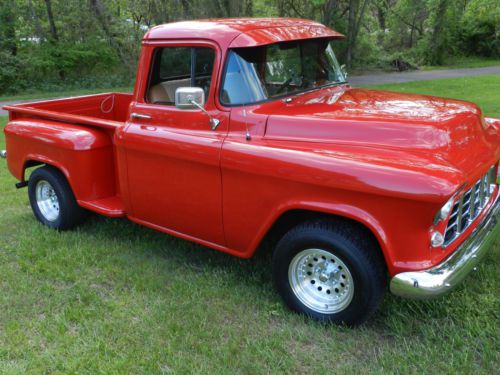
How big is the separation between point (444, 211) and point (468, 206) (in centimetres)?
56

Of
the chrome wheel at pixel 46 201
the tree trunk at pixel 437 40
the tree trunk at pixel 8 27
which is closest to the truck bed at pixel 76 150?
the chrome wheel at pixel 46 201

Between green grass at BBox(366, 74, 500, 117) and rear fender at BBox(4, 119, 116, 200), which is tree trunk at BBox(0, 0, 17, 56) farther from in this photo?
rear fender at BBox(4, 119, 116, 200)

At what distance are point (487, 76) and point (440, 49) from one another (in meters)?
5.92

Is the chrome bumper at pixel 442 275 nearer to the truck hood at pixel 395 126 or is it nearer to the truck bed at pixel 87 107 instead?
the truck hood at pixel 395 126

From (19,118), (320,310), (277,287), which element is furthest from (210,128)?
(19,118)

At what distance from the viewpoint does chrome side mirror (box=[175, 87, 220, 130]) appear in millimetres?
3449

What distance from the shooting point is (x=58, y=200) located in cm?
479

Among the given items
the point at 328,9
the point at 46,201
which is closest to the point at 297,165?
the point at 46,201

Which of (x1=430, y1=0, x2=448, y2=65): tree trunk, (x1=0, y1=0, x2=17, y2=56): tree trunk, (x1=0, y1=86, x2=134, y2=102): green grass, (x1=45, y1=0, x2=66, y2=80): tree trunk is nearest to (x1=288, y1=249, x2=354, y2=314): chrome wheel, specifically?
(x1=0, y1=86, x2=134, y2=102): green grass

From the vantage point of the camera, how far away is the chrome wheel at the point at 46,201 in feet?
16.4

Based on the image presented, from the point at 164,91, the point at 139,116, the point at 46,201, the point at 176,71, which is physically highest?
the point at 176,71

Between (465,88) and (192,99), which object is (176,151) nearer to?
(192,99)

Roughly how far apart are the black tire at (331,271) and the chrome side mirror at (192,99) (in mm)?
965

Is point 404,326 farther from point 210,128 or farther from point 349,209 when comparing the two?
point 210,128
